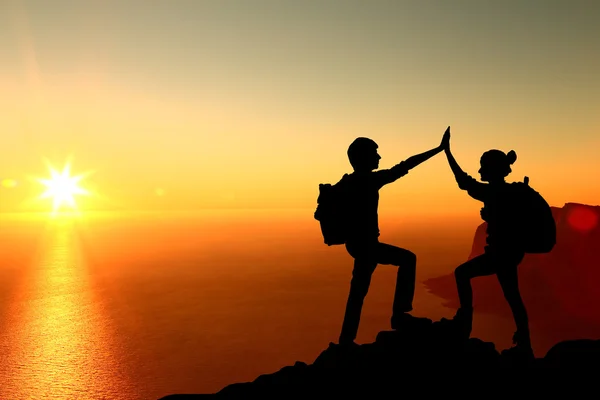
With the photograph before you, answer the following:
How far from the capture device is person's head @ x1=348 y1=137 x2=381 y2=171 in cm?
848

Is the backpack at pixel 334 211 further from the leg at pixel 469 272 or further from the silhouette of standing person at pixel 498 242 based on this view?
the leg at pixel 469 272

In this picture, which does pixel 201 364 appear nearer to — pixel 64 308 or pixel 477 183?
pixel 64 308

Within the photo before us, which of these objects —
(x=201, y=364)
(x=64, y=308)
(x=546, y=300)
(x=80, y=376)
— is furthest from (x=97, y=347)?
(x=546, y=300)

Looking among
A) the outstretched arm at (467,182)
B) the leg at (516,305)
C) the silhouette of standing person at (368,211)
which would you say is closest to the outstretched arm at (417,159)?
the silhouette of standing person at (368,211)

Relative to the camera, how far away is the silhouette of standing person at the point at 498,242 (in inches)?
348

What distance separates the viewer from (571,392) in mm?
8094

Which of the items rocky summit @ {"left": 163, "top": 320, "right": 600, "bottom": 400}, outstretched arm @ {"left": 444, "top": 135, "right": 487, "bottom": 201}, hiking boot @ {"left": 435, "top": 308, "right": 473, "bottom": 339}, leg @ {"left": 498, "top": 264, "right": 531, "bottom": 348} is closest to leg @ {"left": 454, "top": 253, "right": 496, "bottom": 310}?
hiking boot @ {"left": 435, "top": 308, "right": 473, "bottom": 339}

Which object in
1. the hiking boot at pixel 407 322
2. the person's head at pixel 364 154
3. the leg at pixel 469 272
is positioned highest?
the person's head at pixel 364 154

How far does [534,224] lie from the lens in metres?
8.73

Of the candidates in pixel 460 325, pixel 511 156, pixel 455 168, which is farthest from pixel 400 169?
pixel 460 325

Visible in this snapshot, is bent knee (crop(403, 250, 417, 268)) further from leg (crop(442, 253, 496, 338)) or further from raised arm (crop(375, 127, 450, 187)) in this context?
raised arm (crop(375, 127, 450, 187))

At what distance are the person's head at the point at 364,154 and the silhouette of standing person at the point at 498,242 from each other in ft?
5.82

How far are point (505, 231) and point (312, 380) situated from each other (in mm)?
5044

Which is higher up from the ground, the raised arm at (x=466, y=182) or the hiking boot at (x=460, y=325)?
the raised arm at (x=466, y=182)
